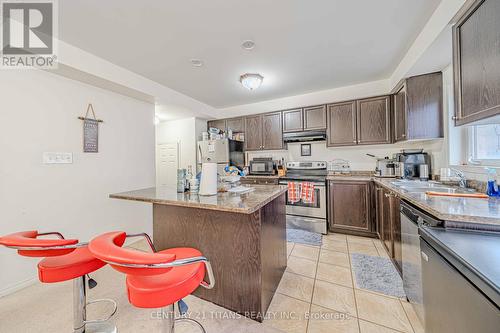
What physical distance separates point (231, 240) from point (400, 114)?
116 inches

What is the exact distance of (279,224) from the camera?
1949 millimetres

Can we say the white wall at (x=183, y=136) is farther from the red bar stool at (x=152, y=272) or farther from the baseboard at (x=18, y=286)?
the red bar stool at (x=152, y=272)

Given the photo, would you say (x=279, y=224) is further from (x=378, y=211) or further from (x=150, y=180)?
(x=150, y=180)

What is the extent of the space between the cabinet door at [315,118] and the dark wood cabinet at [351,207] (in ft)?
3.61

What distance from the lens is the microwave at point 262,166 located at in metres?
3.98

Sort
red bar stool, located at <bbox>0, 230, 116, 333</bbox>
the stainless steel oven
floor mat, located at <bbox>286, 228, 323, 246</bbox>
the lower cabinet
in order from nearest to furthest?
red bar stool, located at <bbox>0, 230, 116, 333</bbox>
the lower cabinet
floor mat, located at <bbox>286, 228, 323, 246</bbox>
the stainless steel oven

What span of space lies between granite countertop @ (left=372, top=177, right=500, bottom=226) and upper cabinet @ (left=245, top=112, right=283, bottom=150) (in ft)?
8.56

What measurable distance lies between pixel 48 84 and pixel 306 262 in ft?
12.0

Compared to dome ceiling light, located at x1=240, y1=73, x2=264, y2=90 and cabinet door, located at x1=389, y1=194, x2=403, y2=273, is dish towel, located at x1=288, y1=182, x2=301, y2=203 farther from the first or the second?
dome ceiling light, located at x1=240, y1=73, x2=264, y2=90

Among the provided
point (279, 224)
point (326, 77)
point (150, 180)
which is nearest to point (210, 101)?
point (150, 180)

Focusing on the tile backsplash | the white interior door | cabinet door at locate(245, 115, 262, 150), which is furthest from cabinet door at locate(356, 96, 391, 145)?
the white interior door

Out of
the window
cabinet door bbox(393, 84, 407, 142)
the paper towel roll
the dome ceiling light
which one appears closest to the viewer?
the paper towel roll

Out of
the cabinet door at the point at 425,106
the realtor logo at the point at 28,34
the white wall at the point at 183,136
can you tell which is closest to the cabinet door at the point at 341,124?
the cabinet door at the point at 425,106

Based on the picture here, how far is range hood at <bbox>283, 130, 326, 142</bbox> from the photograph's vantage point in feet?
11.8
